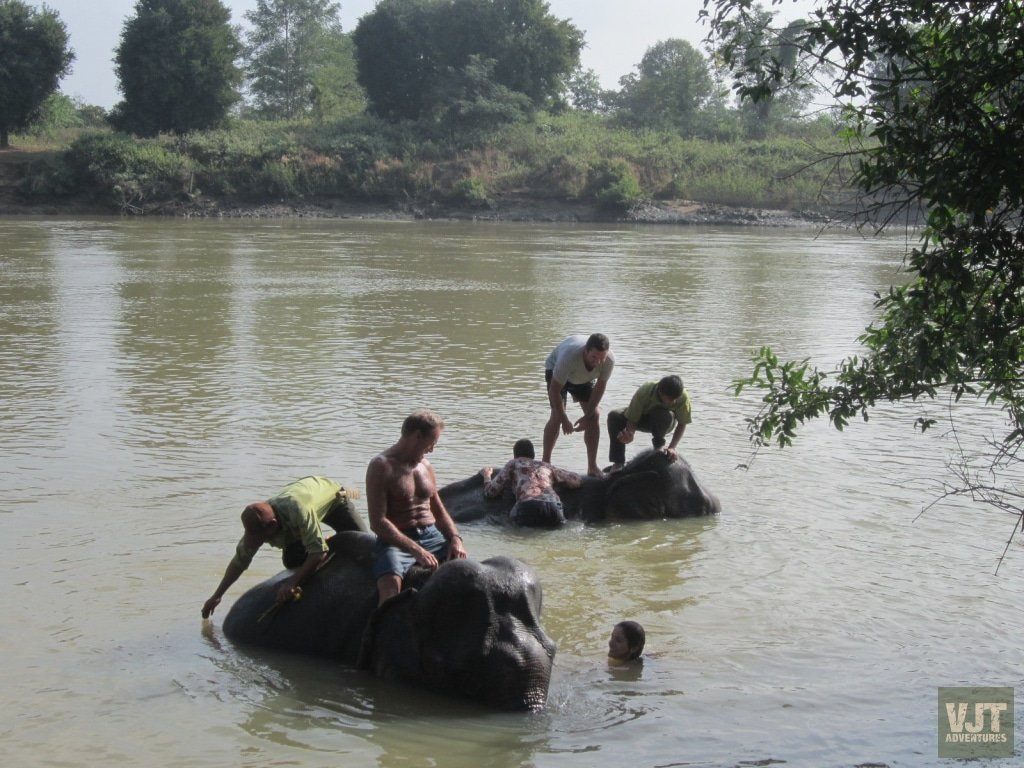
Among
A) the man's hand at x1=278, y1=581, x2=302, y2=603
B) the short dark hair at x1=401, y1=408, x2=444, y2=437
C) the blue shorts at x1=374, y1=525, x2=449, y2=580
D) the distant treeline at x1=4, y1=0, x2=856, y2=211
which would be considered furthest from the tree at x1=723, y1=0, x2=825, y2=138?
the distant treeline at x1=4, y1=0, x2=856, y2=211

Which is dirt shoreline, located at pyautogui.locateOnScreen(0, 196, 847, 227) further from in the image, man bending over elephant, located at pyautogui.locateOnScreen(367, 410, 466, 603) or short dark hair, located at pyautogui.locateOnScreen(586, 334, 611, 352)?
man bending over elephant, located at pyautogui.locateOnScreen(367, 410, 466, 603)

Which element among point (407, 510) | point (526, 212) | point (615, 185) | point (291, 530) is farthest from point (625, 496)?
point (615, 185)

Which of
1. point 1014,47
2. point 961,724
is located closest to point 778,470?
point 961,724

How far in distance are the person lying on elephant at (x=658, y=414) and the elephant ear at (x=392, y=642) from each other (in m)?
3.75

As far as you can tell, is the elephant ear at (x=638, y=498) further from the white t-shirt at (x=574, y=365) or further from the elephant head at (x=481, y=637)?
the elephant head at (x=481, y=637)

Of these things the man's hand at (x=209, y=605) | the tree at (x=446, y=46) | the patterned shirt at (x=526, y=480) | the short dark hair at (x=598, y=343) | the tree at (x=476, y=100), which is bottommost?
the man's hand at (x=209, y=605)

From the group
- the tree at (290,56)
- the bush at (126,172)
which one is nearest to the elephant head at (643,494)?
the bush at (126,172)

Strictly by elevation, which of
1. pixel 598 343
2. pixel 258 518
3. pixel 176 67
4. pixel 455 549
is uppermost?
pixel 176 67

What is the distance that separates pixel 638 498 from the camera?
9.95m

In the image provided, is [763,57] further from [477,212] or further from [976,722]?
[477,212]

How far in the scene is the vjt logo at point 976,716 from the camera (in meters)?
6.29

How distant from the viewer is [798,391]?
21.0 ft

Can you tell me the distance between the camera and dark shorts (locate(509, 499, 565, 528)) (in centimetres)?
960

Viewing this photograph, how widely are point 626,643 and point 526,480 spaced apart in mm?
2917
